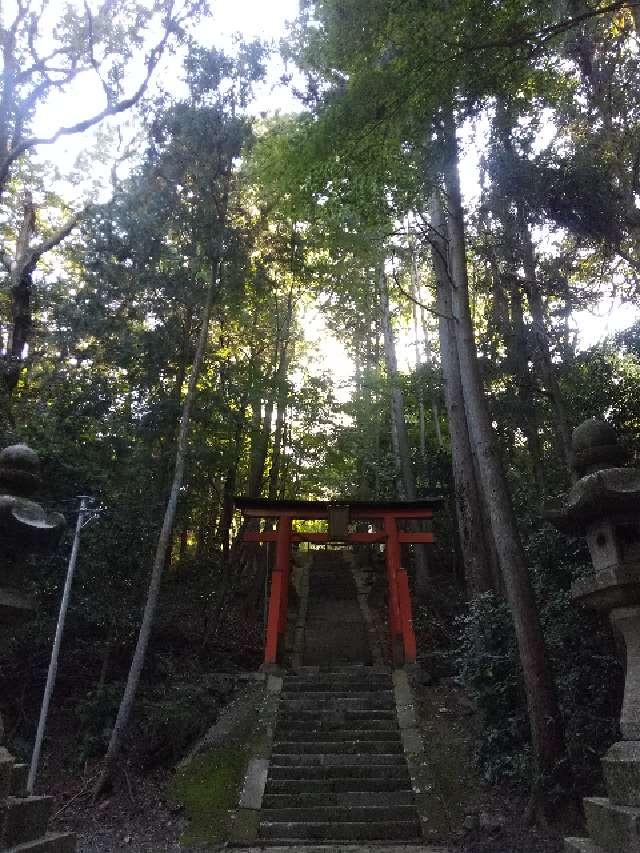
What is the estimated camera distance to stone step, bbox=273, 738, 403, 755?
774 centimetres

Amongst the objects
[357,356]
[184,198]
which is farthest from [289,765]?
[357,356]

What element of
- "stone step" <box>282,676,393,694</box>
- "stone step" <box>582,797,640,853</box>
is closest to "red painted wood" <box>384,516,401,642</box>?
Answer: "stone step" <box>282,676,393,694</box>

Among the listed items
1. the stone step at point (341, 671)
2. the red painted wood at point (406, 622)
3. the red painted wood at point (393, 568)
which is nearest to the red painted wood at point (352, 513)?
the red painted wood at point (393, 568)

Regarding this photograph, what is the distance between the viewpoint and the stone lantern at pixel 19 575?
3.35m

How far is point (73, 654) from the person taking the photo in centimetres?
960

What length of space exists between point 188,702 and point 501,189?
31.2ft

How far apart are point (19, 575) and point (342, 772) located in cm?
500

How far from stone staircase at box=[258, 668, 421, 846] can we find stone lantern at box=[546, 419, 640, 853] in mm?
3482

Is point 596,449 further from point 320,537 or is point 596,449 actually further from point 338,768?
point 320,537

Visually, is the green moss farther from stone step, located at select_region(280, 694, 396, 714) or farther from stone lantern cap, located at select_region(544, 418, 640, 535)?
stone lantern cap, located at select_region(544, 418, 640, 535)

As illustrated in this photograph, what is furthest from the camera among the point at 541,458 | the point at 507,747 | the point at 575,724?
the point at 541,458

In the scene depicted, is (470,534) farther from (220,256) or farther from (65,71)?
(65,71)

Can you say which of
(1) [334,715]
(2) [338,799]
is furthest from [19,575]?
(1) [334,715]

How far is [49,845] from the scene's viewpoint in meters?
3.54
